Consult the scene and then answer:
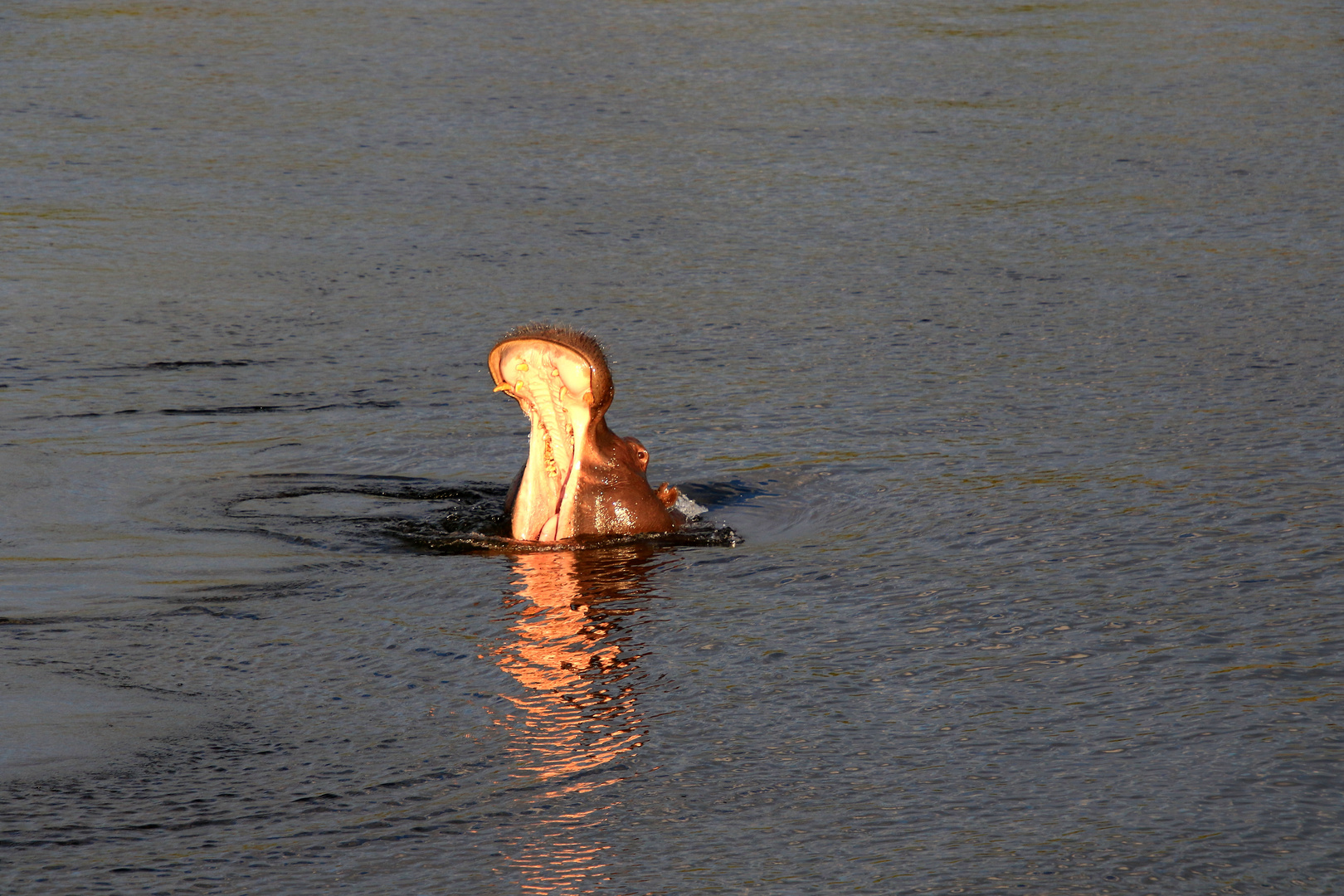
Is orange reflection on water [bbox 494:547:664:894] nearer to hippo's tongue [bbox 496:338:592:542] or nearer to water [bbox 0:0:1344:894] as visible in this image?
water [bbox 0:0:1344:894]

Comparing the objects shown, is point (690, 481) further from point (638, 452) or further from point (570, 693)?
point (570, 693)

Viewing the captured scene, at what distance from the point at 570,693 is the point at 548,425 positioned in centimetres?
124

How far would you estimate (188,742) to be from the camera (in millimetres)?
4297

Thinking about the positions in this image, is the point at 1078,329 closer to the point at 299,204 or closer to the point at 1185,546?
the point at 1185,546

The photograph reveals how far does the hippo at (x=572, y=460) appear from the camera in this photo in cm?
547

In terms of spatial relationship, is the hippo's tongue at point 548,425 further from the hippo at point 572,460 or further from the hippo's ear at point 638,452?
the hippo's ear at point 638,452

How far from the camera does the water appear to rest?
155 inches

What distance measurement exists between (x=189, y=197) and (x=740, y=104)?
3870mm

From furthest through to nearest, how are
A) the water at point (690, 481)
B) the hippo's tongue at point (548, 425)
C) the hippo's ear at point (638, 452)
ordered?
the hippo's ear at point (638, 452)
the hippo's tongue at point (548, 425)
the water at point (690, 481)

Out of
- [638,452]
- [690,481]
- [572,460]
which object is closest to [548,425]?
[572,460]

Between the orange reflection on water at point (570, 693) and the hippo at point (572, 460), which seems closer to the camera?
the orange reflection on water at point (570, 693)

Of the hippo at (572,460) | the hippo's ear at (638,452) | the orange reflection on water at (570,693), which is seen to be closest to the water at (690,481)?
the orange reflection on water at (570,693)

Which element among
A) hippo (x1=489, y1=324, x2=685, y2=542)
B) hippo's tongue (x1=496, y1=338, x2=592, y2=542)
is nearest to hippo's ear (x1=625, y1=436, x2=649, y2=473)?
hippo (x1=489, y1=324, x2=685, y2=542)

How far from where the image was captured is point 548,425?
18.6 feet
